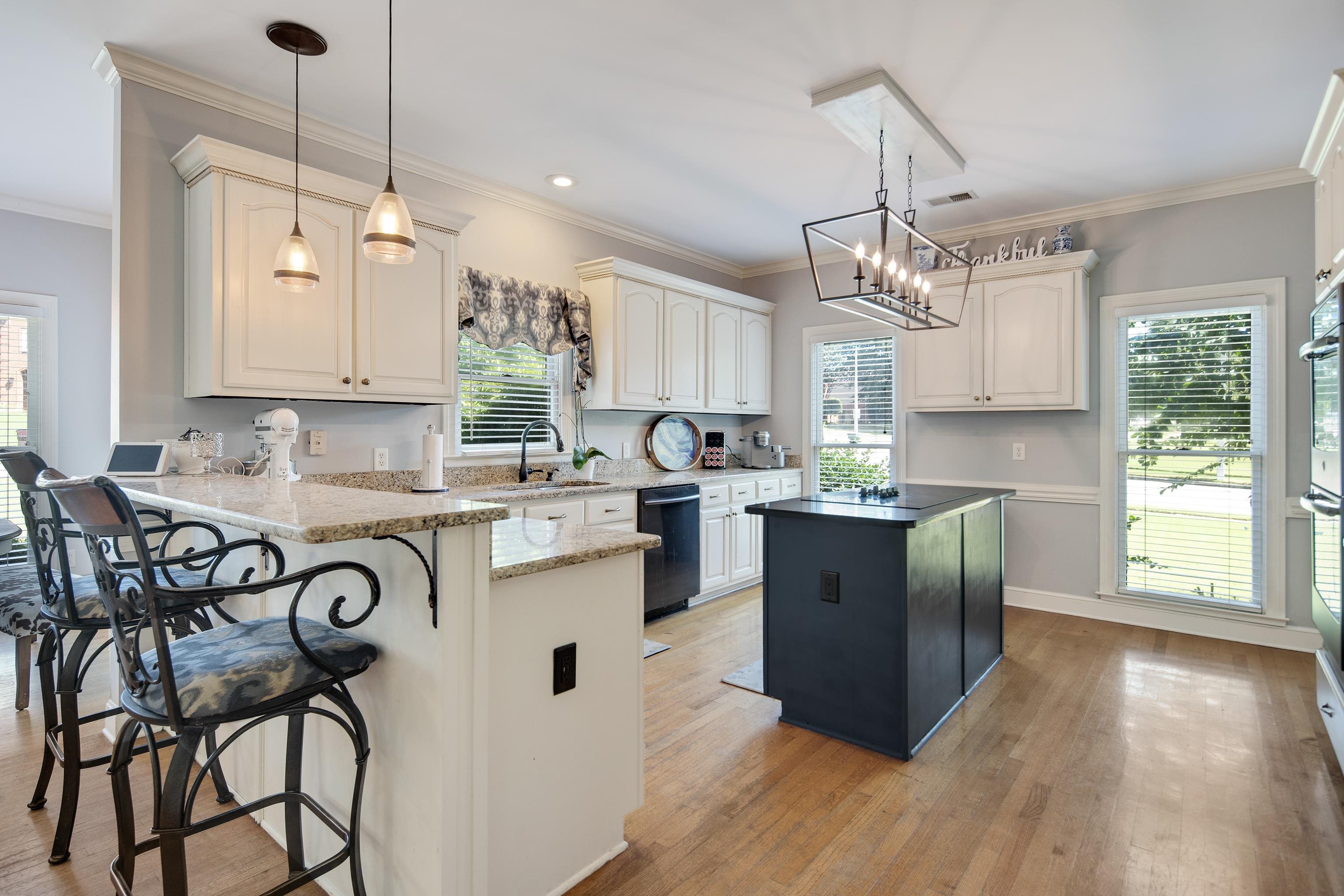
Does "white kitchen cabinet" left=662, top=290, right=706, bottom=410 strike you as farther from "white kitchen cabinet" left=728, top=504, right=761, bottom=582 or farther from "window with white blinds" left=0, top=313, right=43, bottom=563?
"window with white blinds" left=0, top=313, right=43, bottom=563

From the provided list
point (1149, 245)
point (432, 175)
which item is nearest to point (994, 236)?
point (1149, 245)

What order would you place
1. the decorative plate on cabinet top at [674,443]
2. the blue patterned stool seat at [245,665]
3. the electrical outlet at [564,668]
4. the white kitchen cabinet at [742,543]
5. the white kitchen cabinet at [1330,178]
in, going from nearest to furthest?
the blue patterned stool seat at [245,665] < the electrical outlet at [564,668] < the white kitchen cabinet at [1330,178] < the white kitchen cabinet at [742,543] < the decorative plate on cabinet top at [674,443]

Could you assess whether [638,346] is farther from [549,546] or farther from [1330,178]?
[1330,178]

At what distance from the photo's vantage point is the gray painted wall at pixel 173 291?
267 cm

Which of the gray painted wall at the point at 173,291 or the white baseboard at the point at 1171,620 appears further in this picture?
the white baseboard at the point at 1171,620

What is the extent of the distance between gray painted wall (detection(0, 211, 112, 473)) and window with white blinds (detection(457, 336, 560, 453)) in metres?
2.33

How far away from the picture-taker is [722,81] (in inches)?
111

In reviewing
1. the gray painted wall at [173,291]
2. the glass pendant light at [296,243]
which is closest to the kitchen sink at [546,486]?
the gray painted wall at [173,291]

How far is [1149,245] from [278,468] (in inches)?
190

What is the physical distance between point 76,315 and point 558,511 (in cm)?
347

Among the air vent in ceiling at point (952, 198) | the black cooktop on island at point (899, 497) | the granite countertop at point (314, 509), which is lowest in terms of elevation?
the black cooktop on island at point (899, 497)

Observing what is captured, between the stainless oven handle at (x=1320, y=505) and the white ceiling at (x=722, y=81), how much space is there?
1.65 meters

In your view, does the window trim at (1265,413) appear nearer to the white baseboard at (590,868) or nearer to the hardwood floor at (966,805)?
the hardwood floor at (966,805)

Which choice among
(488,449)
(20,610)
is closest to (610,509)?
(488,449)
